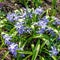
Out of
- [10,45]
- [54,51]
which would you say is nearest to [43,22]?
[54,51]

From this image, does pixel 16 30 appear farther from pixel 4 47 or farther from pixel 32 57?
pixel 32 57

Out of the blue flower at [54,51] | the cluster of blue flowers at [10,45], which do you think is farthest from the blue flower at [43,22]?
the cluster of blue flowers at [10,45]

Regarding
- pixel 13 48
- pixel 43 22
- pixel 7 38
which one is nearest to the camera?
pixel 13 48

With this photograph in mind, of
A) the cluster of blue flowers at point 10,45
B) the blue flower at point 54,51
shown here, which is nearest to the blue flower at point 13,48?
the cluster of blue flowers at point 10,45

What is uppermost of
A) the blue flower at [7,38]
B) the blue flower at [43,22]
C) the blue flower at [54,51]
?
the blue flower at [43,22]

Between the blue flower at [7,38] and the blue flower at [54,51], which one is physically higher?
the blue flower at [7,38]

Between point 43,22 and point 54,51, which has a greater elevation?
point 43,22

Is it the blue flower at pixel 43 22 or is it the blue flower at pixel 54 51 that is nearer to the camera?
the blue flower at pixel 54 51

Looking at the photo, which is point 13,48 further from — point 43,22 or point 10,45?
point 43,22

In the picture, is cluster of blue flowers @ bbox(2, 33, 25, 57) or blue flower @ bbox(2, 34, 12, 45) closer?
cluster of blue flowers @ bbox(2, 33, 25, 57)

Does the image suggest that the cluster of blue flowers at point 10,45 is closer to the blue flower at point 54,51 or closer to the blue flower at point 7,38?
the blue flower at point 7,38

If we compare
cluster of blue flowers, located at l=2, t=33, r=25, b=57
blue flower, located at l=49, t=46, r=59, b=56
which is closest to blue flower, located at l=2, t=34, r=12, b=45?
cluster of blue flowers, located at l=2, t=33, r=25, b=57

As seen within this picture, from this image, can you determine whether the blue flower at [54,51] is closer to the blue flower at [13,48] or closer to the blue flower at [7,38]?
the blue flower at [13,48]

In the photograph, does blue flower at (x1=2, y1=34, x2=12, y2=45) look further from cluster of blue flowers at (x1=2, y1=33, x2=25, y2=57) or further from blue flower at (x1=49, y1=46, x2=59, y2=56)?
blue flower at (x1=49, y1=46, x2=59, y2=56)
